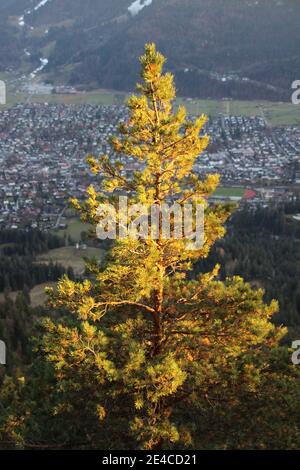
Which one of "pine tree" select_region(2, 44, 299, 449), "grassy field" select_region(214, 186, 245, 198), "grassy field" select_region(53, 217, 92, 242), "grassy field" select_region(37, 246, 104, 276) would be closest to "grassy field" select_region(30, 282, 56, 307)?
"grassy field" select_region(37, 246, 104, 276)

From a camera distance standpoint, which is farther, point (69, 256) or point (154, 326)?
point (69, 256)

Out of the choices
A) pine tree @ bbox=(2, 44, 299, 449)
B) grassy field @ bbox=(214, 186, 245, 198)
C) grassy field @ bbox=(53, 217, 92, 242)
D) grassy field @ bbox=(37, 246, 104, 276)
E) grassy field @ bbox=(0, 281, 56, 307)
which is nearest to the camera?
pine tree @ bbox=(2, 44, 299, 449)

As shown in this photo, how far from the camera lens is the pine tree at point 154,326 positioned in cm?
1455

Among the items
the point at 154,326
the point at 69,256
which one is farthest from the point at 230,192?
the point at 154,326

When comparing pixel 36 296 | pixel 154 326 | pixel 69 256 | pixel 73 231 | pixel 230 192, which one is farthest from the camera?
pixel 230 192

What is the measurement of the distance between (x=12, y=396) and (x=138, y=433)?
804 centimetres

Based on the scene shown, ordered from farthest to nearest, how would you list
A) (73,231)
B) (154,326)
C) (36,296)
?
(73,231)
(36,296)
(154,326)

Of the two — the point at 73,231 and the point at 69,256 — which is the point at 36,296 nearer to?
the point at 69,256

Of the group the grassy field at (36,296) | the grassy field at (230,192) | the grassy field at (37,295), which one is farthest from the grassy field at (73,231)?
the grassy field at (230,192)

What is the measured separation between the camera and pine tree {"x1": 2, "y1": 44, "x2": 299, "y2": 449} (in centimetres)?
1455

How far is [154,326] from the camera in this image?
16250 millimetres

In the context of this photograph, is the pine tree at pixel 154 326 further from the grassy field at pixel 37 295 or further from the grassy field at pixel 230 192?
the grassy field at pixel 230 192

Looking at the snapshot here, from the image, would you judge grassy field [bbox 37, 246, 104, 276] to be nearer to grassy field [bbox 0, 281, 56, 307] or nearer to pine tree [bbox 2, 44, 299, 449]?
grassy field [bbox 0, 281, 56, 307]
